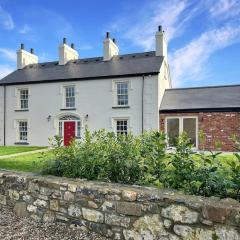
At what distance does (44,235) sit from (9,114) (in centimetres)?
2107

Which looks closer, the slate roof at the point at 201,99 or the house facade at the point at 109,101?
the slate roof at the point at 201,99

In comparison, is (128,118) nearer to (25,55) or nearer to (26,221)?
(25,55)

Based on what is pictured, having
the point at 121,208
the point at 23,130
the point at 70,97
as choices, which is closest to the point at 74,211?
the point at 121,208

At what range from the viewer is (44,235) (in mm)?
4895

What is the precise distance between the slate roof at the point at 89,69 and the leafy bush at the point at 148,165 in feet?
49.3

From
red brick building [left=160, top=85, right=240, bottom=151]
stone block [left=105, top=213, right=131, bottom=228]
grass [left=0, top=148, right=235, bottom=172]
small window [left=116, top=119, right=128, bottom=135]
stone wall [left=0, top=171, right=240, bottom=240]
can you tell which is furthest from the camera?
small window [left=116, top=119, right=128, bottom=135]

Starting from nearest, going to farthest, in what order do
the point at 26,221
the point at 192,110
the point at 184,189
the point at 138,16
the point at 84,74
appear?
the point at 184,189, the point at 26,221, the point at 138,16, the point at 192,110, the point at 84,74

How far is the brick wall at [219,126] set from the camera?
18375 mm

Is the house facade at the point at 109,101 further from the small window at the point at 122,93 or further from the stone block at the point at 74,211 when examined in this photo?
the stone block at the point at 74,211

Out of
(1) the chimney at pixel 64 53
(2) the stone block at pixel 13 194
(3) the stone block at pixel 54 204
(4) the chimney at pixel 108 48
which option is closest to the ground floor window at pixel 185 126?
(4) the chimney at pixel 108 48

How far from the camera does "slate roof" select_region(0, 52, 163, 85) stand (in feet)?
70.4

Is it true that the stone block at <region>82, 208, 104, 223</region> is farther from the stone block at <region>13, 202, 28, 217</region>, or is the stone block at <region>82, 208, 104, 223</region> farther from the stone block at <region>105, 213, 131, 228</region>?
the stone block at <region>13, 202, 28, 217</region>

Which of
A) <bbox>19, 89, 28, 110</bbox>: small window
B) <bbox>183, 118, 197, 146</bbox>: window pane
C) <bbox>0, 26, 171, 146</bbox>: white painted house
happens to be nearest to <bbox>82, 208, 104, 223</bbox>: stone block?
<bbox>0, 26, 171, 146</bbox>: white painted house

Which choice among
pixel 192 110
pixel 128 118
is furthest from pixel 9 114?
pixel 192 110
